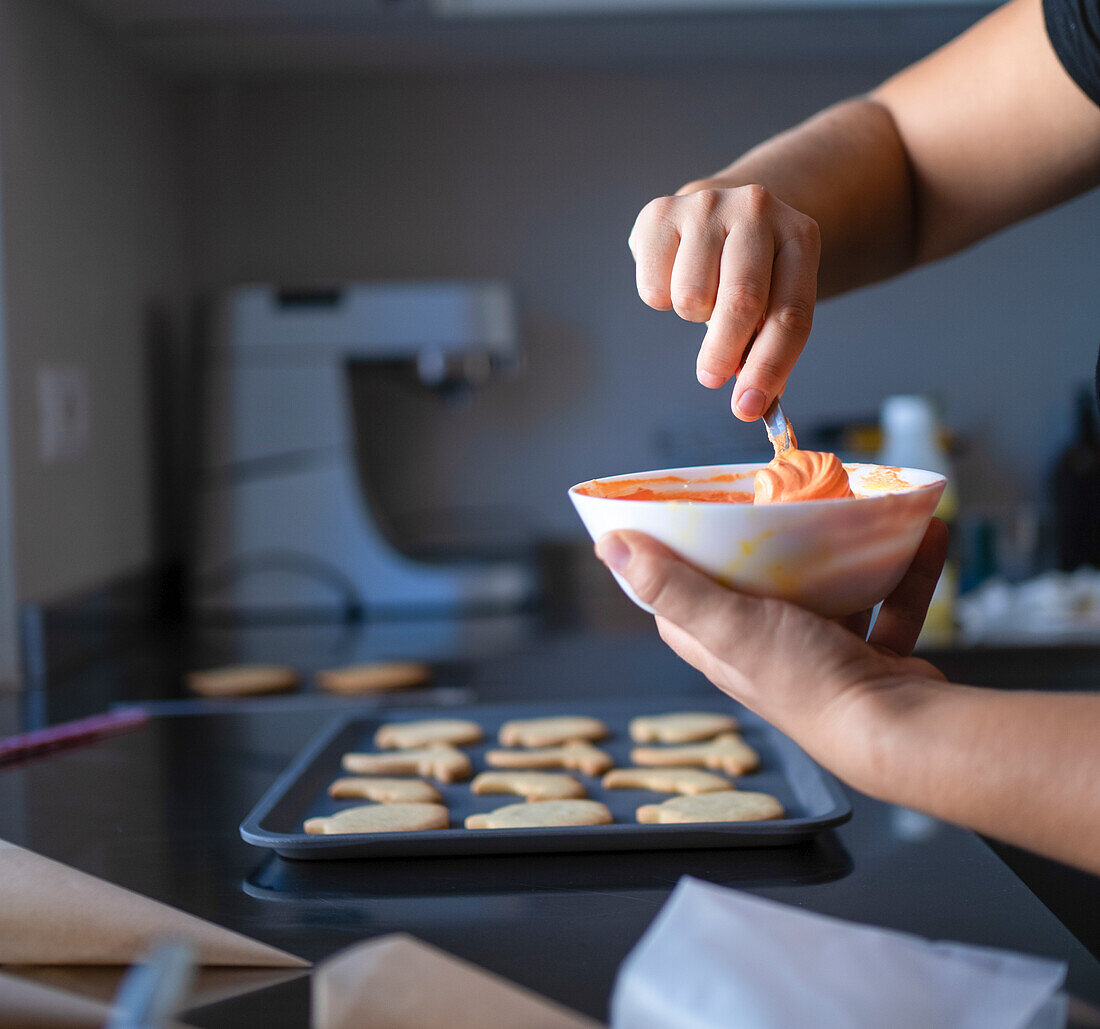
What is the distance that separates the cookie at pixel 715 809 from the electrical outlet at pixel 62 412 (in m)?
1.03

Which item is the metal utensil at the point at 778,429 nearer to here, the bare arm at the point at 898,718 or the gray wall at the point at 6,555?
the bare arm at the point at 898,718

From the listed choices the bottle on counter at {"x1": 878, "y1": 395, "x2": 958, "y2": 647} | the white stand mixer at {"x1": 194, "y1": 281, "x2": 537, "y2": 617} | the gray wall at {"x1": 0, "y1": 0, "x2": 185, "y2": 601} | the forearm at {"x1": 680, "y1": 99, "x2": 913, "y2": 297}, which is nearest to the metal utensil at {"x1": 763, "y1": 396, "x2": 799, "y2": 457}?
the forearm at {"x1": 680, "y1": 99, "x2": 913, "y2": 297}

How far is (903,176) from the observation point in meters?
1.03

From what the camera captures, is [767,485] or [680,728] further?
[680,728]

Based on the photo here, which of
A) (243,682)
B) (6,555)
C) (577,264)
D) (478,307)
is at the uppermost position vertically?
(577,264)

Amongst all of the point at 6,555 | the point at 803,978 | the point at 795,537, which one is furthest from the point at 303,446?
the point at 803,978

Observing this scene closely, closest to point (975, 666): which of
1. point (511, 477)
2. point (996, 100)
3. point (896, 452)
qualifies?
point (896, 452)

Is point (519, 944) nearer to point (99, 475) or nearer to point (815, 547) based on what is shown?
point (815, 547)

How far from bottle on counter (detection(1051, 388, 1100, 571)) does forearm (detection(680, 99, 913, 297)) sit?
1074 mm

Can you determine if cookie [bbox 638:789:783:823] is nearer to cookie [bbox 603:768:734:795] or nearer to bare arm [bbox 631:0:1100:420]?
cookie [bbox 603:768:734:795]

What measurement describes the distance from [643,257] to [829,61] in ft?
4.87

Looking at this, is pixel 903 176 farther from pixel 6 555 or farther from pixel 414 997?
pixel 6 555

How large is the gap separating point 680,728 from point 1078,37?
2.10 feet

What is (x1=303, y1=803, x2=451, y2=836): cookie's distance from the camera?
793 mm
